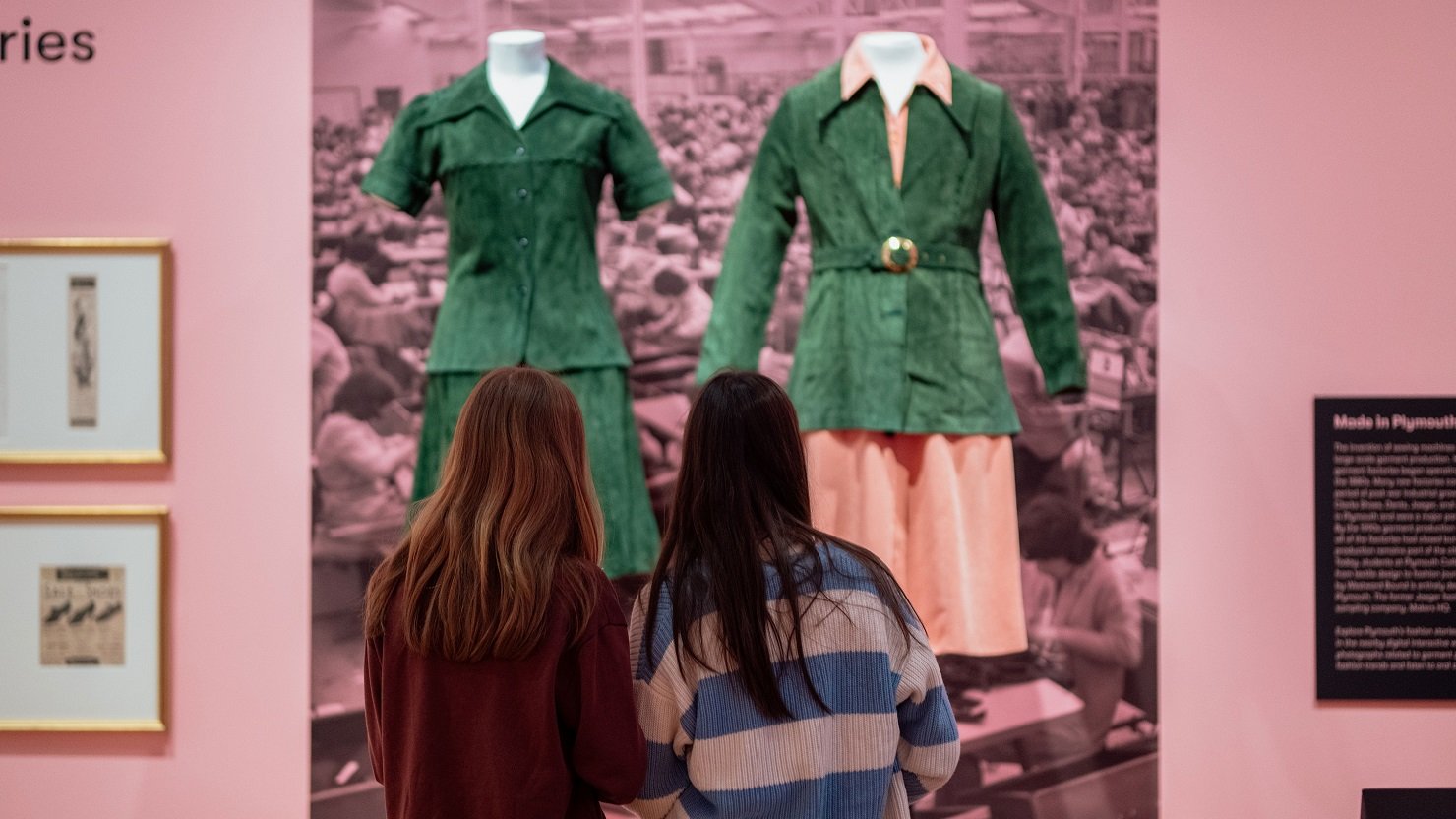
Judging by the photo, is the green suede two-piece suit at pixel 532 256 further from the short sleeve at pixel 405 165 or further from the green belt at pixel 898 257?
the green belt at pixel 898 257

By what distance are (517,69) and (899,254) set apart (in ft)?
3.50

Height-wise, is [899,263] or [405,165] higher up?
[405,165]

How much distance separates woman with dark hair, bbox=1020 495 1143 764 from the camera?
362 cm

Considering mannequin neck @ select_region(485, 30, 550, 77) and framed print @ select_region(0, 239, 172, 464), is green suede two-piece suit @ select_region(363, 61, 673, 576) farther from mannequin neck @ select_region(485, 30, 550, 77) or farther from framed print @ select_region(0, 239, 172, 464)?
framed print @ select_region(0, 239, 172, 464)

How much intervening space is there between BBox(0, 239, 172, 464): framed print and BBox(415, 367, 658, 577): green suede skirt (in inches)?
35.8

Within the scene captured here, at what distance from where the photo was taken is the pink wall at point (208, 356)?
3.65 m

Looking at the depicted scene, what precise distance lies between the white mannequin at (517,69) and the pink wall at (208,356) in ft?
2.25

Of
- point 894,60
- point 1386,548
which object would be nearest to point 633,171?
point 894,60

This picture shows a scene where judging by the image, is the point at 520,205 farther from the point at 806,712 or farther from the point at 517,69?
the point at 806,712

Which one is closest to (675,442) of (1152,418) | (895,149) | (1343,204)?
(895,149)

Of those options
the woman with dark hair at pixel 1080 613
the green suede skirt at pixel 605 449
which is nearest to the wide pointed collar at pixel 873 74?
the green suede skirt at pixel 605 449

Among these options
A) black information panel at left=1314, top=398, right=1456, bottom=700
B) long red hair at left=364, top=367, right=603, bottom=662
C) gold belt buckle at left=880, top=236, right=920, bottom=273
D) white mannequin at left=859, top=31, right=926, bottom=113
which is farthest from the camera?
black information panel at left=1314, top=398, right=1456, bottom=700

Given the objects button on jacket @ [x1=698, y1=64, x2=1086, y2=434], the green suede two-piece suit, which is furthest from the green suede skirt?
button on jacket @ [x1=698, y1=64, x2=1086, y2=434]

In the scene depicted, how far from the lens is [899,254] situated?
3.09m
